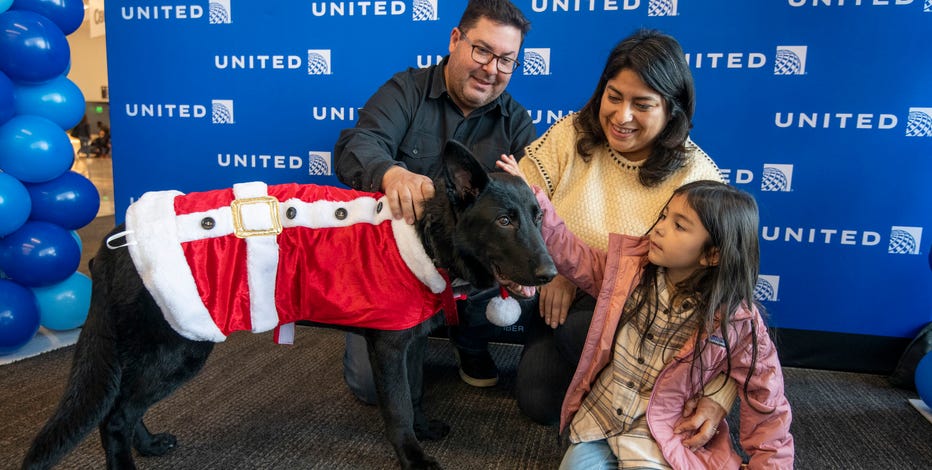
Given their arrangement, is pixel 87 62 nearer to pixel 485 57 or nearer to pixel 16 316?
pixel 16 316

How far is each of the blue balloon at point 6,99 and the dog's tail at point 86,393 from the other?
4.67 ft

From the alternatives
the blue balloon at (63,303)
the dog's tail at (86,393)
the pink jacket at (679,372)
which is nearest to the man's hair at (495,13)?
the pink jacket at (679,372)

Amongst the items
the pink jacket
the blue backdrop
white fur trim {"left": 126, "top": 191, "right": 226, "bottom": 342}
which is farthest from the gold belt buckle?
the blue backdrop

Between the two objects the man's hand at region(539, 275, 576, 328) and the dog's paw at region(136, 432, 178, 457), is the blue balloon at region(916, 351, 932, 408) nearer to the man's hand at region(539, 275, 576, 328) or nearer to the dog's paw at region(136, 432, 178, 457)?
the man's hand at region(539, 275, 576, 328)

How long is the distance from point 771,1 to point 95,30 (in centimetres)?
523

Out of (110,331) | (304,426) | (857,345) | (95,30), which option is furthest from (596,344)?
(95,30)

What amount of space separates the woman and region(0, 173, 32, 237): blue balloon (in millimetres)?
2149

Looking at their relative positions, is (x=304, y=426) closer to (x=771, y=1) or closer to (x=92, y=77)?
(x=771, y=1)

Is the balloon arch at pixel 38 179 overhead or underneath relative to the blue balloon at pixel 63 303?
overhead

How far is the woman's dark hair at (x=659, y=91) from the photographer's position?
1512mm

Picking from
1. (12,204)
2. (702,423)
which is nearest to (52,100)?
(12,204)

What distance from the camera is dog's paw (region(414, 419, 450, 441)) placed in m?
1.78

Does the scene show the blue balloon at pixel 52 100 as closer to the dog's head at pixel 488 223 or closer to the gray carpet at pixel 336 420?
the gray carpet at pixel 336 420

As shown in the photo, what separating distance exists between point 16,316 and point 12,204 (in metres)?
0.48
